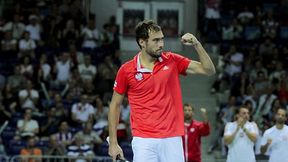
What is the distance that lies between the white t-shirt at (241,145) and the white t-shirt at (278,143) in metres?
0.27

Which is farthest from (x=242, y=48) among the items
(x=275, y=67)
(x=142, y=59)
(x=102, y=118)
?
(x=142, y=59)

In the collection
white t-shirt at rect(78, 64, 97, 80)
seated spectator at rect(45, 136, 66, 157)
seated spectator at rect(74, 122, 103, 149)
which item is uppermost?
white t-shirt at rect(78, 64, 97, 80)

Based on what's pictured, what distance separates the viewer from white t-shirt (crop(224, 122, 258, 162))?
12383mm

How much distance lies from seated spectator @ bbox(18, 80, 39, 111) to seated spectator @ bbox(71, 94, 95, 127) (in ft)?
3.04

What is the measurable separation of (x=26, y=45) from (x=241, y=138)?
8529mm

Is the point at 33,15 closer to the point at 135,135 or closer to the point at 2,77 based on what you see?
the point at 2,77

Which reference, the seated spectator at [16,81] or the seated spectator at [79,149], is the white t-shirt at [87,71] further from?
the seated spectator at [79,149]

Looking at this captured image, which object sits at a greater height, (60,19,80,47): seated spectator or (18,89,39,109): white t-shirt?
(60,19,80,47): seated spectator

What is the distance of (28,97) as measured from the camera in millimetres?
17547

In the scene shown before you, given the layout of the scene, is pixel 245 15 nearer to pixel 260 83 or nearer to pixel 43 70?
pixel 260 83

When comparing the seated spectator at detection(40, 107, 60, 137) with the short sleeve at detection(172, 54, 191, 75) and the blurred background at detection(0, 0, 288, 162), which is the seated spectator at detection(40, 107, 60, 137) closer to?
the blurred background at detection(0, 0, 288, 162)

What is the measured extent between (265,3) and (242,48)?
10.2 feet

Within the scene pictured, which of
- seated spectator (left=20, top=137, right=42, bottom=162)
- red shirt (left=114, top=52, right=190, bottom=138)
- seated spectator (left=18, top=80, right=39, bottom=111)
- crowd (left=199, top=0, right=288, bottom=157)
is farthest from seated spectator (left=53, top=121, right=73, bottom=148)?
red shirt (left=114, top=52, right=190, bottom=138)

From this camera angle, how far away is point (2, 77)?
18.3m
